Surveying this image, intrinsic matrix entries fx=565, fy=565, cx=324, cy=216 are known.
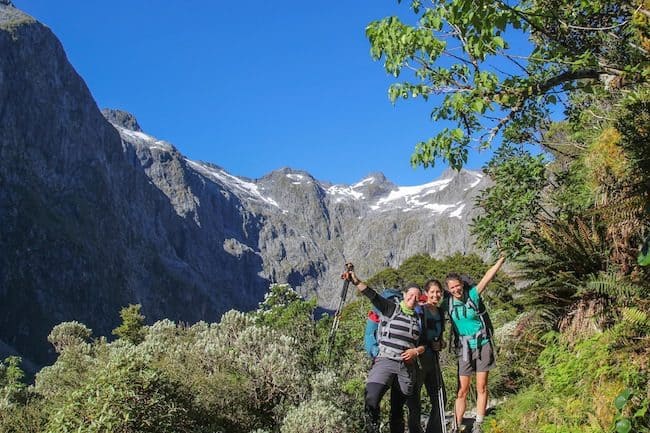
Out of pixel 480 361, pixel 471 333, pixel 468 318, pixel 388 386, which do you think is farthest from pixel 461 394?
pixel 388 386

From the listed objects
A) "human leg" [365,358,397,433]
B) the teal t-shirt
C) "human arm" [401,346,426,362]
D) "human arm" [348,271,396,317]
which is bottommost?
"human leg" [365,358,397,433]

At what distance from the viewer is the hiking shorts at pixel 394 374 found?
21.4 feet

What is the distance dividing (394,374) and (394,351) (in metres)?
0.27

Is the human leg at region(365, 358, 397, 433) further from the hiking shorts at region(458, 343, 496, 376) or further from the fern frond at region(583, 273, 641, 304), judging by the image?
the fern frond at region(583, 273, 641, 304)

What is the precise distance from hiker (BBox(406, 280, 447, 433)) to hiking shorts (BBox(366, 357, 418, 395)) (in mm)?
256

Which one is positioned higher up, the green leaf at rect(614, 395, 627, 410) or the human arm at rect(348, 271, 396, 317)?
the human arm at rect(348, 271, 396, 317)

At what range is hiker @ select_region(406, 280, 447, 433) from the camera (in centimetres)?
685

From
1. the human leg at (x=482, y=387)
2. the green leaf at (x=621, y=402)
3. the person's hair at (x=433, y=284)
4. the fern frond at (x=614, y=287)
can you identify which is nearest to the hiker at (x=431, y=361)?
the person's hair at (x=433, y=284)

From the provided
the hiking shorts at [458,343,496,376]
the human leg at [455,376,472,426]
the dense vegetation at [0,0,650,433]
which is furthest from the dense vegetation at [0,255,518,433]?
the hiking shorts at [458,343,496,376]

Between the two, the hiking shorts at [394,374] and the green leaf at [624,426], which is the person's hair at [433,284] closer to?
the hiking shorts at [394,374]

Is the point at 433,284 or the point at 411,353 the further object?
the point at 433,284

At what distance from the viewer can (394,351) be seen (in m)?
6.53

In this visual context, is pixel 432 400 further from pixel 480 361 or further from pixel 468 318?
pixel 468 318

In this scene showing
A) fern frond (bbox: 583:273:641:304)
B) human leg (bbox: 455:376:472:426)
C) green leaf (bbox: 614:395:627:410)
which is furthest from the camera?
human leg (bbox: 455:376:472:426)
